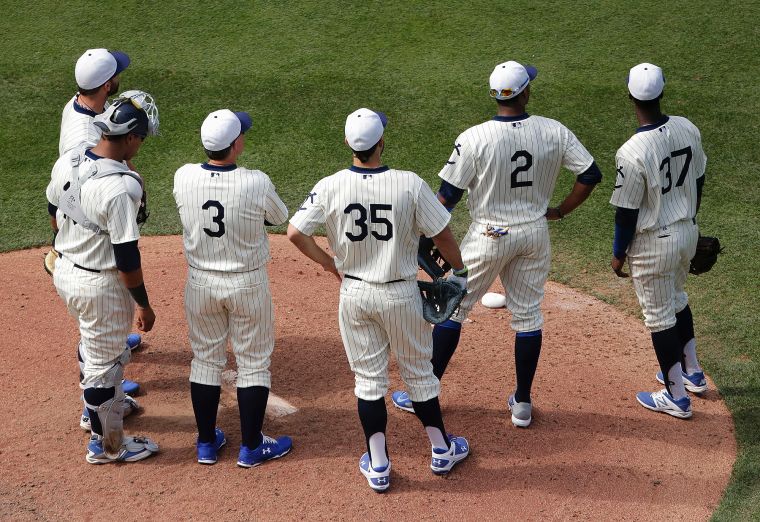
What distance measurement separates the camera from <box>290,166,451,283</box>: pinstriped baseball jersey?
4.36 meters

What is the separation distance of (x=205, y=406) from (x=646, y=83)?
291cm

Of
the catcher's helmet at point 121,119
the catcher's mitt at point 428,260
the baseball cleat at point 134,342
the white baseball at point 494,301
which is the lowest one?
the baseball cleat at point 134,342

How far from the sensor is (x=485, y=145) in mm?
4879

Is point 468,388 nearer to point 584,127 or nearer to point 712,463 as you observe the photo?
point 712,463

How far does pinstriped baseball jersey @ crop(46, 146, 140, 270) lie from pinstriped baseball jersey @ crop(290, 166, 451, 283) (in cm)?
82

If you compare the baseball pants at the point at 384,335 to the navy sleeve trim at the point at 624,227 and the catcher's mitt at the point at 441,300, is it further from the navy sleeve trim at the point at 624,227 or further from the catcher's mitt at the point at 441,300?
the navy sleeve trim at the point at 624,227

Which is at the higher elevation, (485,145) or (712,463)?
(485,145)

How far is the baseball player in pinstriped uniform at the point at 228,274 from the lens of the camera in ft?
14.9

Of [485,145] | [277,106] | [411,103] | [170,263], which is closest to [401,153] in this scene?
[411,103]

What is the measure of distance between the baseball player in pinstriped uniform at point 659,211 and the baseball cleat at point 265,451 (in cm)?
214

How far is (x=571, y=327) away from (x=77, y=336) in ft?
11.3

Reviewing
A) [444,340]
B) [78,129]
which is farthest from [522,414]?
[78,129]

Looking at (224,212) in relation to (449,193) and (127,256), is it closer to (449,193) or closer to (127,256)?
(127,256)

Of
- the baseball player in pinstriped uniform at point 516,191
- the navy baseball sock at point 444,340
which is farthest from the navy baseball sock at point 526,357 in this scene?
the navy baseball sock at point 444,340
